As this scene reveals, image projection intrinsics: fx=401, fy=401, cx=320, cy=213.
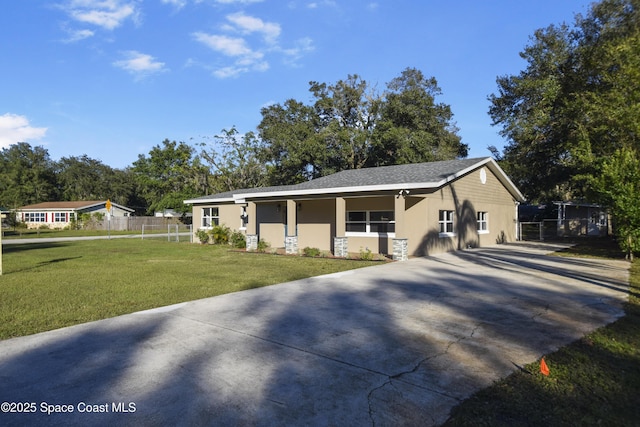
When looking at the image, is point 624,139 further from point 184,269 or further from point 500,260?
point 184,269

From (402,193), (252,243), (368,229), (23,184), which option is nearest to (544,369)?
(402,193)

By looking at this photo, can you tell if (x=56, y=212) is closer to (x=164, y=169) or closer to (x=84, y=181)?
(x=164, y=169)

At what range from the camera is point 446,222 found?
56.8 feet

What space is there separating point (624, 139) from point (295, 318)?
773 inches

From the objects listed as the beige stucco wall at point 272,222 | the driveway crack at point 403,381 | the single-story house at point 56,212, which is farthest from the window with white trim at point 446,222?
the single-story house at point 56,212

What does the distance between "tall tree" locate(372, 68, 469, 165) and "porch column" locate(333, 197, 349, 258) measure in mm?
14656

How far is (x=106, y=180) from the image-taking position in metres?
70.3

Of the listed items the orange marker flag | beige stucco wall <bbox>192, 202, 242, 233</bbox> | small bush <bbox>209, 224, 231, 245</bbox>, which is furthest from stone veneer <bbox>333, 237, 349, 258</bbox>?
the orange marker flag

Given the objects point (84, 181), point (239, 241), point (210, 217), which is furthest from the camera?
point (84, 181)

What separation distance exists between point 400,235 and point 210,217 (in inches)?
558

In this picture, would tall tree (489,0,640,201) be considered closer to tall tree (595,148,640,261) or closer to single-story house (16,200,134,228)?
tall tree (595,148,640,261)

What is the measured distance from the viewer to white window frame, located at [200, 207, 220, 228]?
24484 millimetres

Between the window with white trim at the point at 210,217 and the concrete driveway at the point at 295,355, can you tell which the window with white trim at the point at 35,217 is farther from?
the concrete driveway at the point at 295,355

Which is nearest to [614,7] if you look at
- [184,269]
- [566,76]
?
[566,76]
